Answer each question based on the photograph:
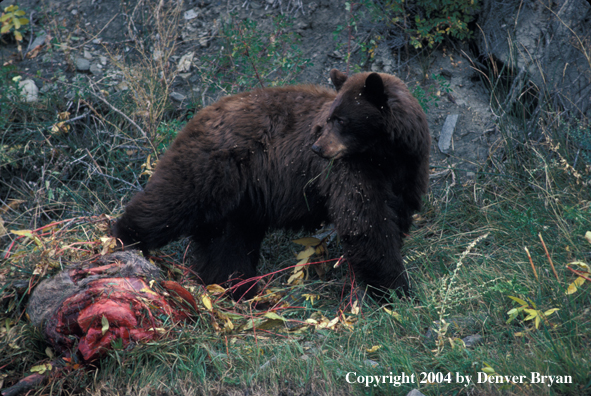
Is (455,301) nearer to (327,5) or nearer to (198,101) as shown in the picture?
(198,101)

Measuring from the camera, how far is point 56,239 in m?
3.70

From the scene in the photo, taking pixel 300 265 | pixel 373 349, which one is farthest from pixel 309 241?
pixel 373 349

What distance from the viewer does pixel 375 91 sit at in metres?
3.32

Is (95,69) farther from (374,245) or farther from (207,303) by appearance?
(374,245)

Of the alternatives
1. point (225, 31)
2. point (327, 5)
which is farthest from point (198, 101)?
point (327, 5)

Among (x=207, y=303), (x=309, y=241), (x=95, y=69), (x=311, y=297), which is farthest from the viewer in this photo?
(x=95, y=69)

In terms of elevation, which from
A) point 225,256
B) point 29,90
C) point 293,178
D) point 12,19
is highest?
point 12,19

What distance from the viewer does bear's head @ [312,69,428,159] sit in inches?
131

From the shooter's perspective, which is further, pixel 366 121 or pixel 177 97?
pixel 177 97

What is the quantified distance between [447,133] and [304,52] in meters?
1.79

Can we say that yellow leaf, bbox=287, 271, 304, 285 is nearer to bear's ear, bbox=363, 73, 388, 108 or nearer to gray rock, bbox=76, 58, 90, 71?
bear's ear, bbox=363, 73, 388, 108

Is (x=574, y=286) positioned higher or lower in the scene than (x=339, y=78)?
lower

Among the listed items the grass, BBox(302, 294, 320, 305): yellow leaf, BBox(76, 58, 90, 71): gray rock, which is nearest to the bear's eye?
the grass

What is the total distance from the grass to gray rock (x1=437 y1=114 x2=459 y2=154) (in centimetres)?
36
